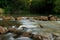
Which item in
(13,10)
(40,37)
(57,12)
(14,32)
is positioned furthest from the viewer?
(13,10)

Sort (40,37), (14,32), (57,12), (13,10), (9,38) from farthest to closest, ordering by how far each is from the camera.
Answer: (13,10), (57,12), (14,32), (9,38), (40,37)

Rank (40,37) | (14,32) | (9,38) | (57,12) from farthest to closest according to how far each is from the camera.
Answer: (57,12) → (14,32) → (9,38) → (40,37)

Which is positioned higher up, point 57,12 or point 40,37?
point 40,37

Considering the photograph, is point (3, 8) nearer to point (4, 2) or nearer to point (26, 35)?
point (4, 2)

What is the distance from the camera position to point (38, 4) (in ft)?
152

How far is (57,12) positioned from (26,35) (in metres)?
27.6

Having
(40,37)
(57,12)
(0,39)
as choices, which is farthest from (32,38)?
(57,12)

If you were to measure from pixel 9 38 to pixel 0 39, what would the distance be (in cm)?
85

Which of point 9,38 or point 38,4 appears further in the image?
point 38,4

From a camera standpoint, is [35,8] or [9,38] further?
[35,8]

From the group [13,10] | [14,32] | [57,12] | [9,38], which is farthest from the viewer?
[13,10]

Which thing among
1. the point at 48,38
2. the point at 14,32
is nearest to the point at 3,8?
the point at 14,32

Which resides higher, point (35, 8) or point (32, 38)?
point (32, 38)

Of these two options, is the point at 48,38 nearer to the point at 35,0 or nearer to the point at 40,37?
the point at 40,37
